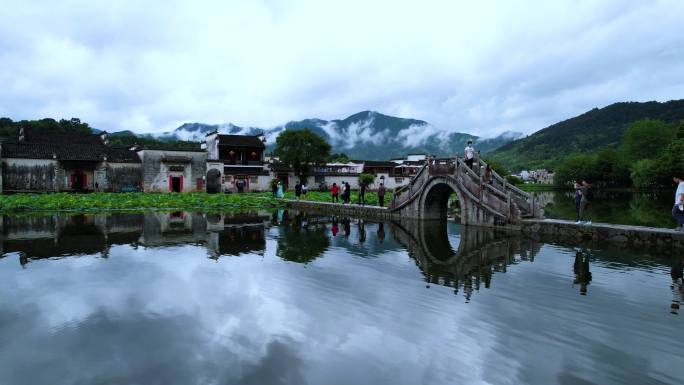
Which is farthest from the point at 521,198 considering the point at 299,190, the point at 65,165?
the point at 65,165

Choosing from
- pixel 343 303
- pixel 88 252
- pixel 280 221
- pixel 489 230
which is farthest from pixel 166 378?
pixel 280 221

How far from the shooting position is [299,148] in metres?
59.0

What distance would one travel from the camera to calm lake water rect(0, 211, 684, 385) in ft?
19.4

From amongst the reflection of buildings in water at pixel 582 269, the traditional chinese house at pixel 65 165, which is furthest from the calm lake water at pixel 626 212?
the traditional chinese house at pixel 65 165

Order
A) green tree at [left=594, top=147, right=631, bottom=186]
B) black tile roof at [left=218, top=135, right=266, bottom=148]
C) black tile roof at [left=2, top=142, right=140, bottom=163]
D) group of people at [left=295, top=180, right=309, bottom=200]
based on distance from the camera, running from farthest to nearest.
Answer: green tree at [left=594, top=147, right=631, bottom=186]
black tile roof at [left=218, top=135, right=266, bottom=148]
black tile roof at [left=2, top=142, right=140, bottom=163]
group of people at [left=295, top=180, right=309, bottom=200]

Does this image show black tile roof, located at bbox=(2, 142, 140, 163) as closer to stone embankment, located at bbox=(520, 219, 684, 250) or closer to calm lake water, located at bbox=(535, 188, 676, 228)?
calm lake water, located at bbox=(535, 188, 676, 228)

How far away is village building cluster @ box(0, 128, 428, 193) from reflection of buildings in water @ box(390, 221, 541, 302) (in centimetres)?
1707

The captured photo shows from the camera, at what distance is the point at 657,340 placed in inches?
269

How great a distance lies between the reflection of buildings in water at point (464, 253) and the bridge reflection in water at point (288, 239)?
2cm

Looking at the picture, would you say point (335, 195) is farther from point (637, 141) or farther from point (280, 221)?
point (637, 141)

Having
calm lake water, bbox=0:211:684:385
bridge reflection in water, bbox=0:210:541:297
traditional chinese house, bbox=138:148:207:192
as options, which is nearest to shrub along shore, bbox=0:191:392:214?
bridge reflection in water, bbox=0:210:541:297

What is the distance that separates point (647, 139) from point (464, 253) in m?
87.6

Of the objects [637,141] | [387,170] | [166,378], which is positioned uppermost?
[637,141]

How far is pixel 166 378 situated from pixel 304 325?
251 centimetres
